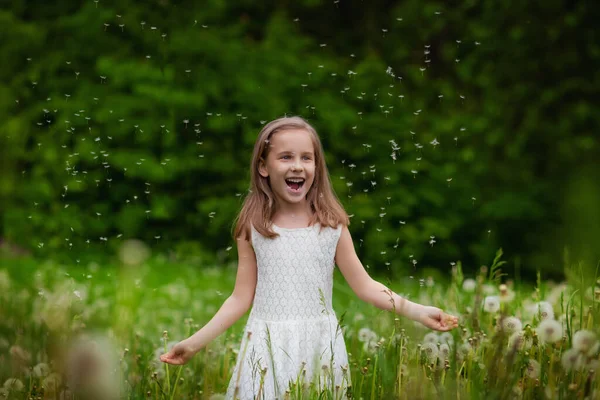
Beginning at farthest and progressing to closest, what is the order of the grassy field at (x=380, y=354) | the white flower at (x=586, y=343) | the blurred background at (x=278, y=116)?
the blurred background at (x=278, y=116)
the white flower at (x=586, y=343)
the grassy field at (x=380, y=354)

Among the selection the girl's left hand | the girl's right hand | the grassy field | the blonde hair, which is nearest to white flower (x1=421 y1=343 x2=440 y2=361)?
the grassy field

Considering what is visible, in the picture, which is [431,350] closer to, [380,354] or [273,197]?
[380,354]

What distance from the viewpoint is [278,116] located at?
7.99 metres

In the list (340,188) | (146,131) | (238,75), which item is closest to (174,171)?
(146,131)

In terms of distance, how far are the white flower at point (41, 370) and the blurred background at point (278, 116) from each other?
542 cm

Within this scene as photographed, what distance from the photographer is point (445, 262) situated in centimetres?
845

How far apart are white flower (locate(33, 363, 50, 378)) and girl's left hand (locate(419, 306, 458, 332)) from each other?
1.14 metres

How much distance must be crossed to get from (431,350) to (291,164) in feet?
2.34

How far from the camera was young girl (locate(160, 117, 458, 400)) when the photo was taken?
2459 millimetres

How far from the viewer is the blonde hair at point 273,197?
2566 mm

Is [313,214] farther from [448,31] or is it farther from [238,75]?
[448,31]

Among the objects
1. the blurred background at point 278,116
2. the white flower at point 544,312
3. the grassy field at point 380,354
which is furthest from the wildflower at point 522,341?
the blurred background at point 278,116

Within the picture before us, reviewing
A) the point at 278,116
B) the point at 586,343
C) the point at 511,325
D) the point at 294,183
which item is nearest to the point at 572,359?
the point at 586,343

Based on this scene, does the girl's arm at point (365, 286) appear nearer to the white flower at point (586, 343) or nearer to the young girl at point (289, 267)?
the young girl at point (289, 267)
